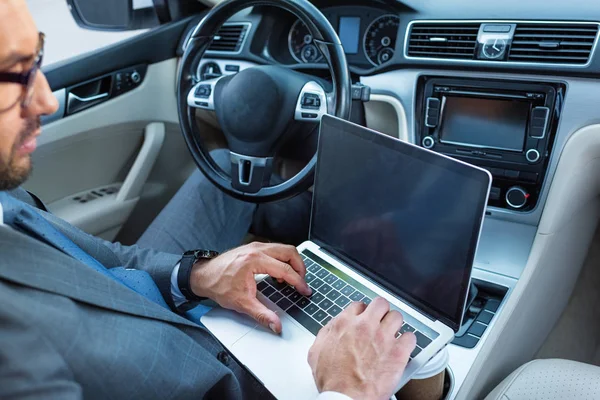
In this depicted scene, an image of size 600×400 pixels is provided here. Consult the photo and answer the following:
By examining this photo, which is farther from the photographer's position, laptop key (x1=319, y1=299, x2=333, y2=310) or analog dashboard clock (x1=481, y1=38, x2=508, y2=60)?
analog dashboard clock (x1=481, y1=38, x2=508, y2=60)

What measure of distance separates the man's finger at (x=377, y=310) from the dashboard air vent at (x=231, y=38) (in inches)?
41.3

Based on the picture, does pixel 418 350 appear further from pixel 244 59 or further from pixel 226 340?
pixel 244 59

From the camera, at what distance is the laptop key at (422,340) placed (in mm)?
A: 804

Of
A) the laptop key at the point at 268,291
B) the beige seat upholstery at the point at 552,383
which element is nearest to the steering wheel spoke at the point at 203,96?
the laptop key at the point at 268,291

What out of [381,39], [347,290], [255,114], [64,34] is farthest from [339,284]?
[64,34]

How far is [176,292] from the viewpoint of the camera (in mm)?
1030

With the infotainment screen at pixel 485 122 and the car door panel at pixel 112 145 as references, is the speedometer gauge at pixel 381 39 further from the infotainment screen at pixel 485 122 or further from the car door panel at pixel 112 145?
the car door panel at pixel 112 145

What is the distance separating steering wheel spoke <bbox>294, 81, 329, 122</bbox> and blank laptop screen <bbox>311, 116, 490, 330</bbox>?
0.76 ft

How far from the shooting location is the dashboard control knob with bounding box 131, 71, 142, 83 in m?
1.73

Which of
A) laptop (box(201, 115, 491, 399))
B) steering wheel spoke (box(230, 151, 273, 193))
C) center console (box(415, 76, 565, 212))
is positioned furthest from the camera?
steering wheel spoke (box(230, 151, 273, 193))

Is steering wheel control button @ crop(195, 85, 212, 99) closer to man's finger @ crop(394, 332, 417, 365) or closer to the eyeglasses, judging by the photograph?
the eyeglasses

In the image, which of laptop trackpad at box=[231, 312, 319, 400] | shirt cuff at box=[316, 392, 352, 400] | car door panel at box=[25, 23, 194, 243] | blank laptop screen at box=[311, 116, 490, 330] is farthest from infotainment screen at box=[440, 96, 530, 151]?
car door panel at box=[25, 23, 194, 243]

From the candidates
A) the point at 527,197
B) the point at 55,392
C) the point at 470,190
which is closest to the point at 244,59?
the point at 527,197

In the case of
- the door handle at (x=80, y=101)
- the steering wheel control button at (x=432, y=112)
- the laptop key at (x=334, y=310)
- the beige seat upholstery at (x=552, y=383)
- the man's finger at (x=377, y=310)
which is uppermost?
the steering wheel control button at (x=432, y=112)
